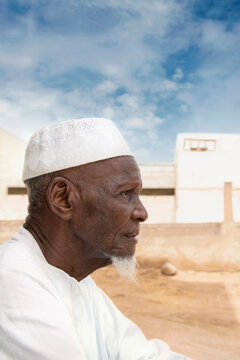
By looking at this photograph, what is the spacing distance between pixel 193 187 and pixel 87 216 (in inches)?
612

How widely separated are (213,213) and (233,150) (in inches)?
126

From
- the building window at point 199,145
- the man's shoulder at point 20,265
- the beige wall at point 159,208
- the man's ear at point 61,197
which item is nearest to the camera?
the man's shoulder at point 20,265

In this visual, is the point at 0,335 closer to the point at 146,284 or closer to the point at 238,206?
the point at 146,284

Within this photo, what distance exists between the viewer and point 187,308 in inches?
236

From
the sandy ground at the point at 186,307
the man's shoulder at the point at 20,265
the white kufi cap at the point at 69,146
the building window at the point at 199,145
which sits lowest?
the sandy ground at the point at 186,307

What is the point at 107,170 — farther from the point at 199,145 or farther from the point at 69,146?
the point at 199,145

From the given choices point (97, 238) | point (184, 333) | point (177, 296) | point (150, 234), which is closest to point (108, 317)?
point (97, 238)

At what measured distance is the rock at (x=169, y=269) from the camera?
25.8 ft

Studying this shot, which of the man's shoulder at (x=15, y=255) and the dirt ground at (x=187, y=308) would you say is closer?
the man's shoulder at (x=15, y=255)

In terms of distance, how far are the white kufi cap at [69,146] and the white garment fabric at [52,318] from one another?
270mm

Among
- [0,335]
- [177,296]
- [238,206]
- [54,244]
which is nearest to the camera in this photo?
[0,335]

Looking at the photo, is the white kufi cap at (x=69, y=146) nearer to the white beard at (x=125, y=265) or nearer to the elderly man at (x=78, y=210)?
the elderly man at (x=78, y=210)

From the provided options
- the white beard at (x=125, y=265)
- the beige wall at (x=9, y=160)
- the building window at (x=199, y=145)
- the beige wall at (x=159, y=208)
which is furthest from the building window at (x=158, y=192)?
the white beard at (x=125, y=265)

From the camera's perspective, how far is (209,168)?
16500 millimetres
